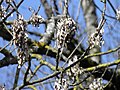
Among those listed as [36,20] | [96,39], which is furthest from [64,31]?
[36,20]

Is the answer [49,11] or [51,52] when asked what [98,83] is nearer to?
[51,52]

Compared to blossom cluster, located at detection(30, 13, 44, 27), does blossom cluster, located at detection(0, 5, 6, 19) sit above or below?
above

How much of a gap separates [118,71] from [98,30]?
8.58ft

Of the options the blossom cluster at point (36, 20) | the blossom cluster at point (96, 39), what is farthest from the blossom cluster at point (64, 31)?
the blossom cluster at point (36, 20)

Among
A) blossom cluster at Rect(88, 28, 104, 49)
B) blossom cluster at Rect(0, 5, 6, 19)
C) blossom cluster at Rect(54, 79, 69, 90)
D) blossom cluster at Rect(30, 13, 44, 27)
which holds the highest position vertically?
blossom cluster at Rect(0, 5, 6, 19)

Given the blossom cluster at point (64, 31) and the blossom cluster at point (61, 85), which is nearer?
the blossom cluster at point (64, 31)

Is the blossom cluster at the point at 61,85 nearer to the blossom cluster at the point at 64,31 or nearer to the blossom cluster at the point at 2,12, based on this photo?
the blossom cluster at the point at 64,31

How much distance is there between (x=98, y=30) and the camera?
200 cm

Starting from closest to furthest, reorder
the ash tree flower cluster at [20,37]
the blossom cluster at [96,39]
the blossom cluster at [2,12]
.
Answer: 1. the ash tree flower cluster at [20,37]
2. the blossom cluster at [96,39]
3. the blossom cluster at [2,12]

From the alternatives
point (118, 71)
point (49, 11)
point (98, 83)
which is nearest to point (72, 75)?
point (98, 83)

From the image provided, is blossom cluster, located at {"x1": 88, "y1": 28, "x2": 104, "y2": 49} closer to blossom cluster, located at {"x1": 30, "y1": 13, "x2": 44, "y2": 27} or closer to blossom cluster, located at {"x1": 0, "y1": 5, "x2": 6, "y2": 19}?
blossom cluster, located at {"x1": 30, "y1": 13, "x2": 44, "y2": 27}

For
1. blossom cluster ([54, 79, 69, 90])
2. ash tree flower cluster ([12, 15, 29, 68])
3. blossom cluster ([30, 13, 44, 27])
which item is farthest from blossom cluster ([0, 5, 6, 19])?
blossom cluster ([54, 79, 69, 90])

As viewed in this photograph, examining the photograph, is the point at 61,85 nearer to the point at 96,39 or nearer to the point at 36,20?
the point at 96,39

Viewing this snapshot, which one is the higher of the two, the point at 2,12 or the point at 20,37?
the point at 2,12
